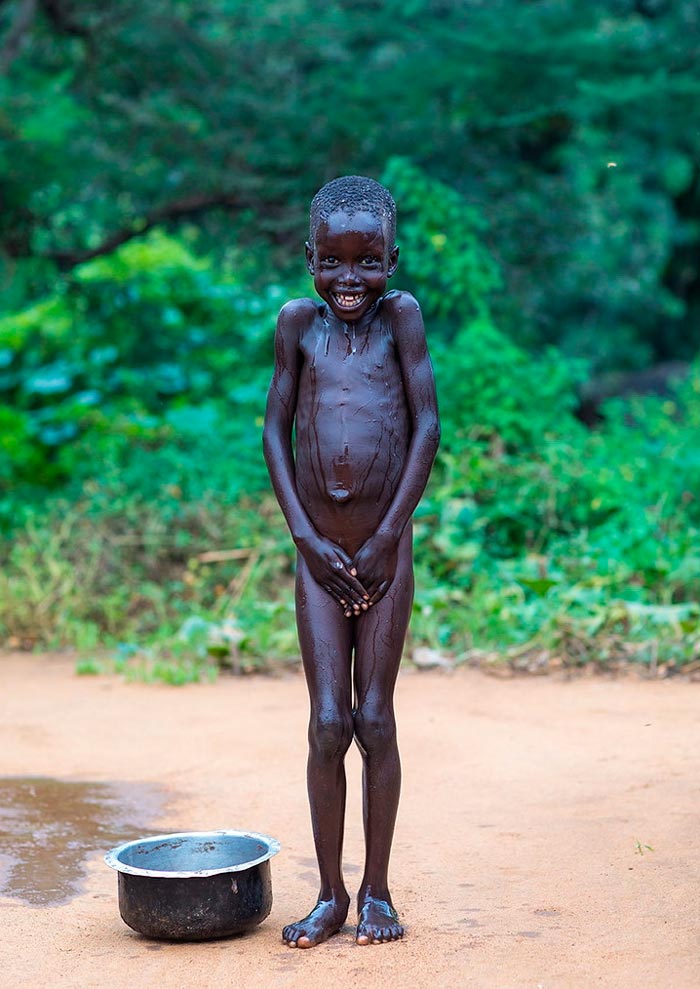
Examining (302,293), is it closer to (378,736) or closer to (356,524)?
(356,524)

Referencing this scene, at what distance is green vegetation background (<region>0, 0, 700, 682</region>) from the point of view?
25.0 ft

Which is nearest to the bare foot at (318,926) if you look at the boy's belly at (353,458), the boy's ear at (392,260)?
the boy's belly at (353,458)

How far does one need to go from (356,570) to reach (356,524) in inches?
5.1

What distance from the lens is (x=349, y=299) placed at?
3.44m

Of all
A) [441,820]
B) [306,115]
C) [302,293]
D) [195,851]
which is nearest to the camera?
[195,851]

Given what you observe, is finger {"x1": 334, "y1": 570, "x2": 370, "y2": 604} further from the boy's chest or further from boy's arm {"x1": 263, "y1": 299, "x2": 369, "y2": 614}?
the boy's chest

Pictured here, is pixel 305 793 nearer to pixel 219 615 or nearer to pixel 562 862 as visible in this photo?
pixel 562 862

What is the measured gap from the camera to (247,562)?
823cm

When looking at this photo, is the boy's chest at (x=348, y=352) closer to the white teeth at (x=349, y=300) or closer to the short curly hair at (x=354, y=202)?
the white teeth at (x=349, y=300)

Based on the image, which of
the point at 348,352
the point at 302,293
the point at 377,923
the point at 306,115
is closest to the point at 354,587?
the point at 348,352

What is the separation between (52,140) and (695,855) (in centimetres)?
774

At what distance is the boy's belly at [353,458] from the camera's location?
344cm

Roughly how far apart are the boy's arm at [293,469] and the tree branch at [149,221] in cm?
735

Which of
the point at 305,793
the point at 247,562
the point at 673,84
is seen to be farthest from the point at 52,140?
the point at 305,793
